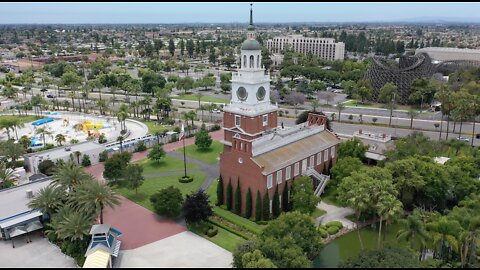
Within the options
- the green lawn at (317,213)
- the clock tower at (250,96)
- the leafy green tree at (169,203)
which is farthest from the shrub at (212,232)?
the clock tower at (250,96)

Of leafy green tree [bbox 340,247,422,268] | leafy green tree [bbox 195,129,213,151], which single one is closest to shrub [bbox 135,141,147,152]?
leafy green tree [bbox 195,129,213,151]

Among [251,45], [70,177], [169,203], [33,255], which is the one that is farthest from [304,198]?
[33,255]

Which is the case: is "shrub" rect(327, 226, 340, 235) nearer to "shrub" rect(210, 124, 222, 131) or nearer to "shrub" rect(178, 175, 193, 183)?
"shrub" rect(178, 175, 193, 183)

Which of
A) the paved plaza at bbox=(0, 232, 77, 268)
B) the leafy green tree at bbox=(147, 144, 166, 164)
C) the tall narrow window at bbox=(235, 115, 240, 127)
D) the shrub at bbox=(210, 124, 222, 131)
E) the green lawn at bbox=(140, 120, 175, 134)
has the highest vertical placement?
the tall narrow window at bbox=(235, 115, 240, 127)

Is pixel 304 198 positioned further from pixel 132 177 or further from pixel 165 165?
pixel 165 165

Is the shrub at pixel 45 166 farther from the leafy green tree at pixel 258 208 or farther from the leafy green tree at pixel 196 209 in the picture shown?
the leafy green tree at pixel 258 208

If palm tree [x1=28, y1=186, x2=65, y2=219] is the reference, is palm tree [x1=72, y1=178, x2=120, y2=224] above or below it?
above

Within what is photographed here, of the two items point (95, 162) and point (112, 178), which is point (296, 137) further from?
point (95, 162)
